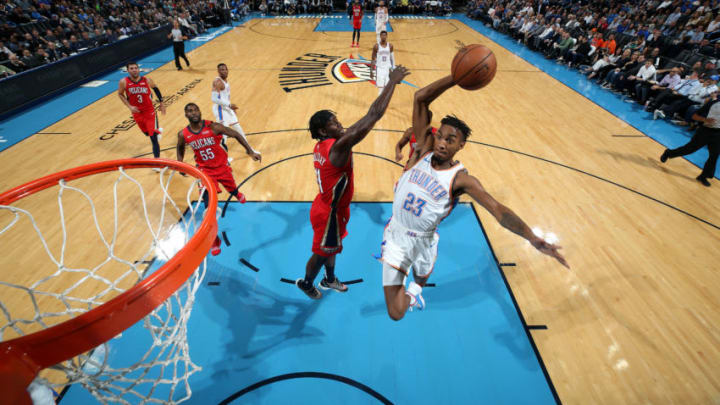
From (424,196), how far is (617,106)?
928cm

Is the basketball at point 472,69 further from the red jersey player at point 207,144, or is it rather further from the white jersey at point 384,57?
the white jersey at point 384,57

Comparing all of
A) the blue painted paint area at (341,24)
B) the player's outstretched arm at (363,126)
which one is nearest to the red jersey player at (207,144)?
the player's outstretched arm at (363,126)

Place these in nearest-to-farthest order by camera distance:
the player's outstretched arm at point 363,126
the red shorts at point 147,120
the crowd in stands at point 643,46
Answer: the player's outstretched arm at point 363,126 → the red shorts at point 147,120 → the crowd in stands at point 643,46

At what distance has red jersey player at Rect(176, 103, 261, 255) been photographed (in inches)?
160

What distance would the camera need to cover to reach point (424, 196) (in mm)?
2646

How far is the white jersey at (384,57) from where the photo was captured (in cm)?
774

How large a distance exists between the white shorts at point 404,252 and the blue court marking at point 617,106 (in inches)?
254

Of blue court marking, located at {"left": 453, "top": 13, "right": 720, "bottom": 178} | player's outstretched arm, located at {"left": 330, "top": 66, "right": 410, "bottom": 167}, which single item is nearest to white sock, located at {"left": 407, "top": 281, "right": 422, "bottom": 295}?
player's outstretched arm, located at {"left": 330, "top": 66, "right": 410, "bottom": 167}

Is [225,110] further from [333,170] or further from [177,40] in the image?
[177,40]

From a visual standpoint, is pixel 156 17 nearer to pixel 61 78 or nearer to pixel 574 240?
pixel 61 78

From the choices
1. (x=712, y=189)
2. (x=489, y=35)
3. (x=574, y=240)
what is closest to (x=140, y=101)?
(x=574, y=240)

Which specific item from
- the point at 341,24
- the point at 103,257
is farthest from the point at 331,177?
the point at 341,24

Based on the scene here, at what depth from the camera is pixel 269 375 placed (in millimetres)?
2973

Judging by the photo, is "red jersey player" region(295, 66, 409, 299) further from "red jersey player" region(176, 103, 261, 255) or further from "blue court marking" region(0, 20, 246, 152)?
"blue court marking" region(0, 20, 246, 152)
